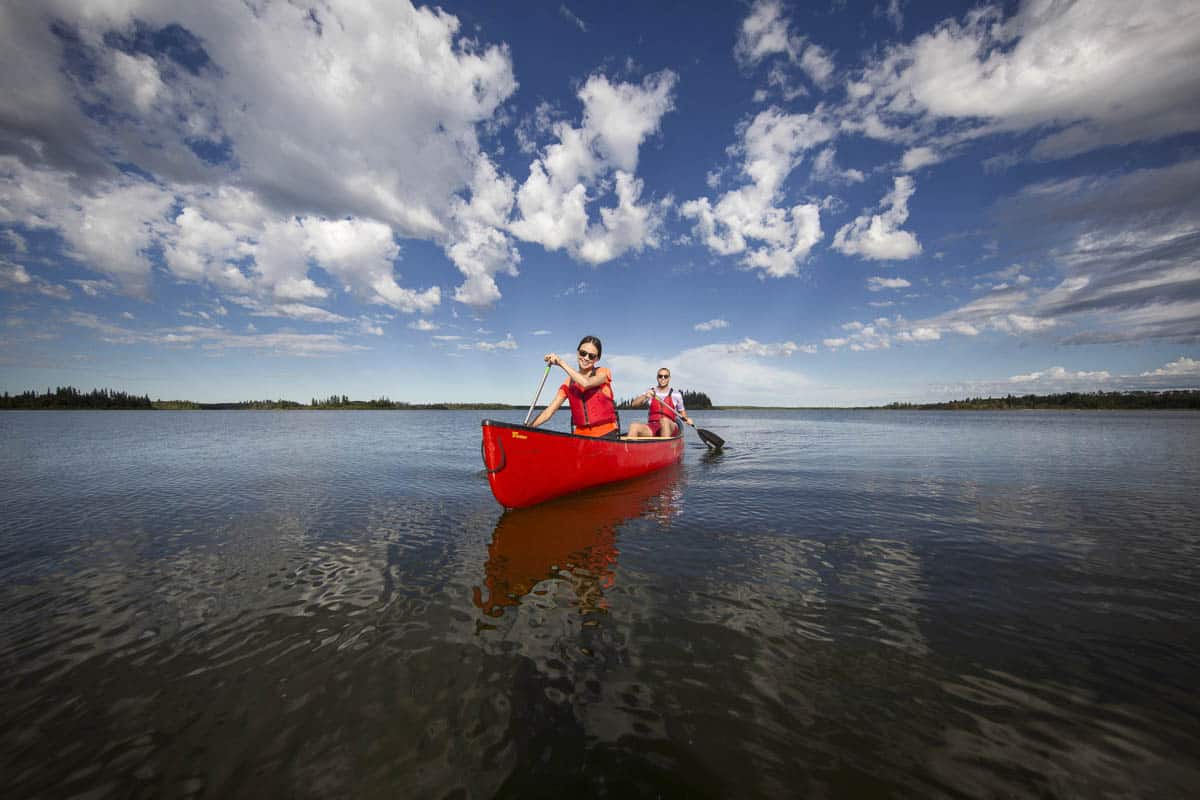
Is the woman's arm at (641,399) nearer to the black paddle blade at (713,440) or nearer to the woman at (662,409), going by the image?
the woman at (662,409)

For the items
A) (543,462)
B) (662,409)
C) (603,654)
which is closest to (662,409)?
(662,409)

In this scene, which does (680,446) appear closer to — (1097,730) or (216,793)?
(1097,730)

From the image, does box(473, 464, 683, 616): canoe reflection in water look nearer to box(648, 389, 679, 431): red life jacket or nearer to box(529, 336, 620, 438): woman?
box(529, 336, 620, 438): woman

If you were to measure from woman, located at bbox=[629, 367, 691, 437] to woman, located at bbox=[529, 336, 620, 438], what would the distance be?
3.91m

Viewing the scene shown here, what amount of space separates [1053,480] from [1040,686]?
13247 mm

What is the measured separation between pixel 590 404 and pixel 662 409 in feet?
20.9

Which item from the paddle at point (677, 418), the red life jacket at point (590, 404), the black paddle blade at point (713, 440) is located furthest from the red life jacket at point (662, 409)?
the red life jacket at point (590, 404)

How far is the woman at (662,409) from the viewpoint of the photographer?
1630 centimetres

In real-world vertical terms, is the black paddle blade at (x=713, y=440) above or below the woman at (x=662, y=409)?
below

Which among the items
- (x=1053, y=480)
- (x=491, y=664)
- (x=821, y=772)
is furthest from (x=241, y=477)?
(x=1053, y=480)

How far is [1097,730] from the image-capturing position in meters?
3.04

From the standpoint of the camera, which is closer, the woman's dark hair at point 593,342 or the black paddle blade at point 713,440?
the woman's dark hair at point 593,342

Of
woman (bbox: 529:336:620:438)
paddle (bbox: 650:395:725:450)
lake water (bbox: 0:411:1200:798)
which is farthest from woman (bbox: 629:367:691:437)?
lake water (bbox: 0:411:1200:798)

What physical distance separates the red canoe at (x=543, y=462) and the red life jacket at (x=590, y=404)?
697 millimetres
